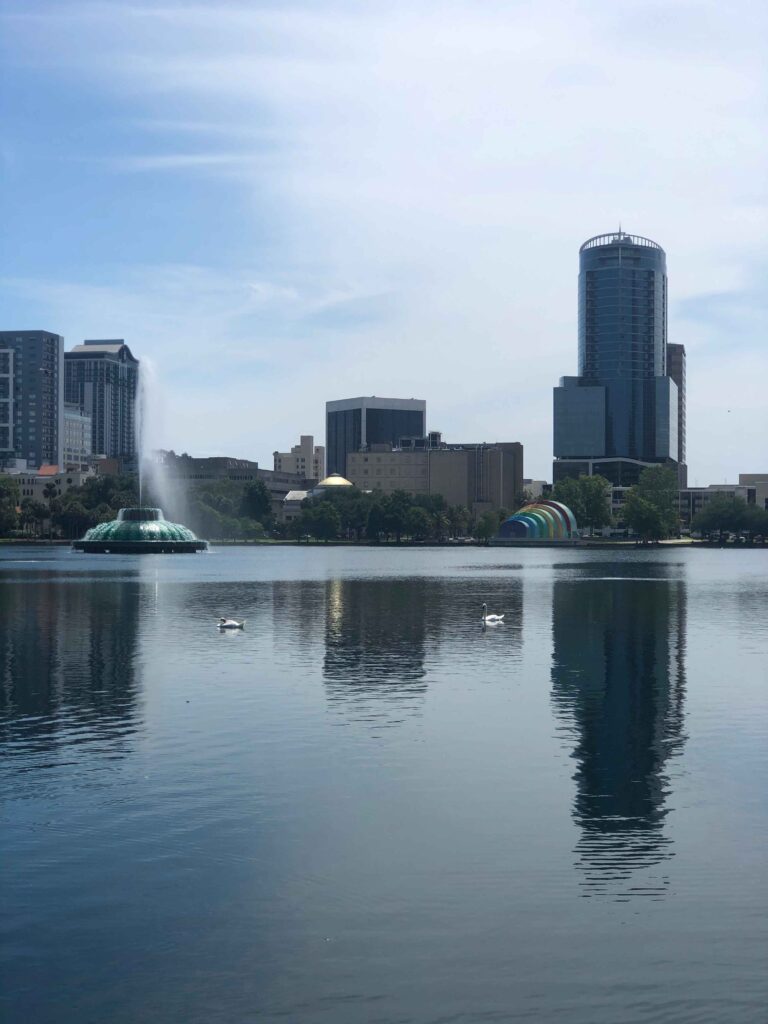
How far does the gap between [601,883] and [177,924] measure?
6.27 m

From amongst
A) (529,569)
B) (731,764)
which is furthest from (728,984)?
(529,569)

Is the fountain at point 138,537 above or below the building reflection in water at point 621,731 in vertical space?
above

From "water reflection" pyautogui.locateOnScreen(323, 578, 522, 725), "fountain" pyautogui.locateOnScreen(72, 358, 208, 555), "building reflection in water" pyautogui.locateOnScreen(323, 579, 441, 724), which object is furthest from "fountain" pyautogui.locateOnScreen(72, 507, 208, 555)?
"building reflection in water" pyautogui.locateOnScreen(323, 579, 441, 724)

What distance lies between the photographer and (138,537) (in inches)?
→ 7308

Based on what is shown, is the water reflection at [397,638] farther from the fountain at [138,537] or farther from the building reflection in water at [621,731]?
the fountain at [138,537]

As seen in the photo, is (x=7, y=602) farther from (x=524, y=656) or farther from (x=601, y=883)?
(x=601, y=883)

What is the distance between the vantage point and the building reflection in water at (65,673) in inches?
1128

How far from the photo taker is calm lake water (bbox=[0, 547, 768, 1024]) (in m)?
13.9

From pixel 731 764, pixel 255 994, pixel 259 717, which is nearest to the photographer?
pixel 255 994

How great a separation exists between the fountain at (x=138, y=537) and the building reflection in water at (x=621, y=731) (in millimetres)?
129400

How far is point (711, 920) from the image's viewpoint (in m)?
16.0

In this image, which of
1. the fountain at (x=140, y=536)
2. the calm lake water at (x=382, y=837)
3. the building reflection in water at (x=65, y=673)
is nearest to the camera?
the calm lake water at (x=382, y=837)

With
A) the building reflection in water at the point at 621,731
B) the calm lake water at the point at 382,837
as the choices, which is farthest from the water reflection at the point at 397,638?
the building reflection in water at the point at 621,731

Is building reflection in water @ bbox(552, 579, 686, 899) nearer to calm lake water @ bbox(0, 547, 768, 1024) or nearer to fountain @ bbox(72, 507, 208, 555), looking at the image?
calm lake water @ bbox(0, 547, 768, 1024)
